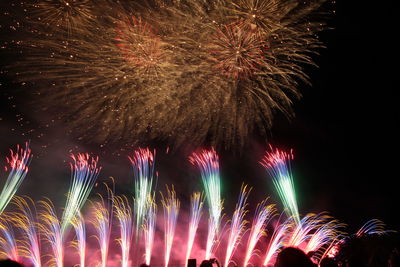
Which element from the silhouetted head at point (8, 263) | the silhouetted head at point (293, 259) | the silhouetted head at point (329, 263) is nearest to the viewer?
the silhouetted head at point (8, 263)

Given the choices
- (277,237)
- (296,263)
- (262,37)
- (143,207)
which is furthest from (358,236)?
(296,263)

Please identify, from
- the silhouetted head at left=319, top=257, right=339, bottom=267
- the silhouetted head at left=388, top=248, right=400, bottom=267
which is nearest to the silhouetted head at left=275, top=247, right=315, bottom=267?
the silhouetted head at left=319, top=257, right=339, bottom=267

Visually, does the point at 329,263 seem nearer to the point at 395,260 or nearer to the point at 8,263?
the point at 395,260

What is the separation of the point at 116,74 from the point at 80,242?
11.2 meters

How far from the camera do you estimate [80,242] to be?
18484 millimetres

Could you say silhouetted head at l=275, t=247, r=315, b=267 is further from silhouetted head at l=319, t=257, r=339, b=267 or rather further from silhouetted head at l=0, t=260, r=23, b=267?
silhouetted head at l=0, t=260, r=23, b=267

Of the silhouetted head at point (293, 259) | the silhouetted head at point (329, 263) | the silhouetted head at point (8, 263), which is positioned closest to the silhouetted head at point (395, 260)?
the silhouetted head at point (329, 263)

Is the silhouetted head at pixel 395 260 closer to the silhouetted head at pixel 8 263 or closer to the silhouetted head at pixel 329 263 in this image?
the silhouetted head at pixel 329 263

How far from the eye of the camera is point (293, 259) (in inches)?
142

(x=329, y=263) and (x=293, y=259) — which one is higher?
(x=293, y=259)

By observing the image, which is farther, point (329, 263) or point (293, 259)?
point (329, 263)

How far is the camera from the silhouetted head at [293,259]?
3580 mm

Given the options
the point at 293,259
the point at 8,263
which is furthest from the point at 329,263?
the point at 8,263

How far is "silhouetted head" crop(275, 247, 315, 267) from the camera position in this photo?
358 centimetres
